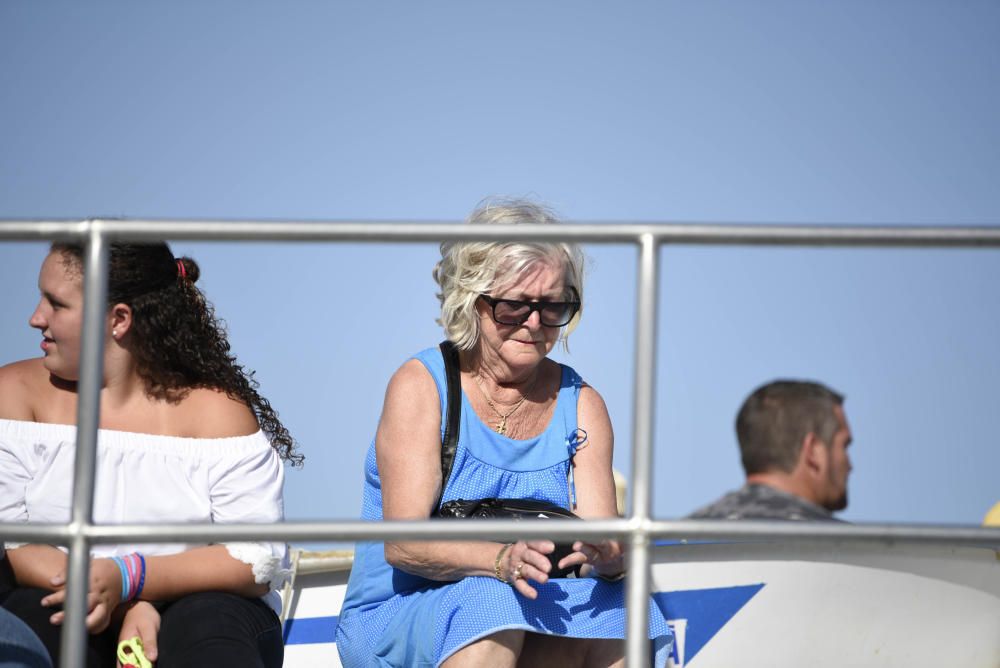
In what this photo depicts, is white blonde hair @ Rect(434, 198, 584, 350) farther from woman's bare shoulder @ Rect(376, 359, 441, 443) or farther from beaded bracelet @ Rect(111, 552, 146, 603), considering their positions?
beaded bracelet @ Rect(111, 552, 146, 603)

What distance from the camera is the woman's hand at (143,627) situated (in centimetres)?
213

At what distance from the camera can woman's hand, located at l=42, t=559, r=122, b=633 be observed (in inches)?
81.1

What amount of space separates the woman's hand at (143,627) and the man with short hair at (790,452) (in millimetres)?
1151

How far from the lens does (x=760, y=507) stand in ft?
5.27

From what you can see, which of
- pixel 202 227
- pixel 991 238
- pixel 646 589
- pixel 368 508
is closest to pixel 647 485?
pixel 646 589

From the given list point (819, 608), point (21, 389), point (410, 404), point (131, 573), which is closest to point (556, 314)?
point (410, 404)

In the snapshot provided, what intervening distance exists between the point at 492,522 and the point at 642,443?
0.78 feet

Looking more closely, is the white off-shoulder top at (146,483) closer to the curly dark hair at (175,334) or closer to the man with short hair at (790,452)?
the curly dark hair at (175,334)

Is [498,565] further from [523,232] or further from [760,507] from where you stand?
[523,232]

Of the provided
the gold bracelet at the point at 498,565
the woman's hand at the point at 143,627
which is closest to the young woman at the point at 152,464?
the woman's hand at the point at 143,627

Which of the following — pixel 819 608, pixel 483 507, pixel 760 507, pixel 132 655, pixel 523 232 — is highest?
pixel 523 232

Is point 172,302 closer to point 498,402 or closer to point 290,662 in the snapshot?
point 498,402

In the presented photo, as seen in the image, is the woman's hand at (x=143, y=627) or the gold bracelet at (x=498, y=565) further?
the gold bracelet at (x=498, y=565)

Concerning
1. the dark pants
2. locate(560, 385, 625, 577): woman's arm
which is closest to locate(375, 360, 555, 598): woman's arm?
locate(560, 385, 625, 577): woman's arm
